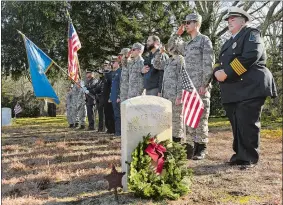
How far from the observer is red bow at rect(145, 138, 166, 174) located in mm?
3990

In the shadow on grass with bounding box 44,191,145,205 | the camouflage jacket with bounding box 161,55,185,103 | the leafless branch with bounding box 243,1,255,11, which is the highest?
the leafless branch with bounding box 243,1,255,11

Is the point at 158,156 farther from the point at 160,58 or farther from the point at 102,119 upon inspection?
the point at 102,119

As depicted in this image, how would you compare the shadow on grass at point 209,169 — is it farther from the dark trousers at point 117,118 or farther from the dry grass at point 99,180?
the dark trousers at point 117,118

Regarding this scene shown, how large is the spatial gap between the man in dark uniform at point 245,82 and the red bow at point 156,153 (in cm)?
153

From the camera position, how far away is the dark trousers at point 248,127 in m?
5.11

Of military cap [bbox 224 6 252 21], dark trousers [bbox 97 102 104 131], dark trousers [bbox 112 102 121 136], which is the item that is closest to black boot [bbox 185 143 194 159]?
military cap [bbox 224 6 252 21]

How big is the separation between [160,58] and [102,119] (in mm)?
5742

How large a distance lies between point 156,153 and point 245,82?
5.69 ft

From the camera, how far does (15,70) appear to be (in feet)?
81.8

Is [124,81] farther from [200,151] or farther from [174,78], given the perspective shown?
[200,151]

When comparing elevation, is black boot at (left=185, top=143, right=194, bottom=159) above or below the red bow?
below

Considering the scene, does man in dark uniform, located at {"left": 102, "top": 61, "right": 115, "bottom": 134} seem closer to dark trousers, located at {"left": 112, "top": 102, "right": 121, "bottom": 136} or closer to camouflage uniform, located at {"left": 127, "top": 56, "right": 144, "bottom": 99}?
dark trousers, located at {"left": 112, "top": 102, "right": 121, "bottom": 136}

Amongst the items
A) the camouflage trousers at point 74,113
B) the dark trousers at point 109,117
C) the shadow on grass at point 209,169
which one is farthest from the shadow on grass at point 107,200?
the camouflage trousers at point 74,113

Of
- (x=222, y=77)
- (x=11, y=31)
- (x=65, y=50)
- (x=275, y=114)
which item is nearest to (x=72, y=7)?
(x=65, y=50)
